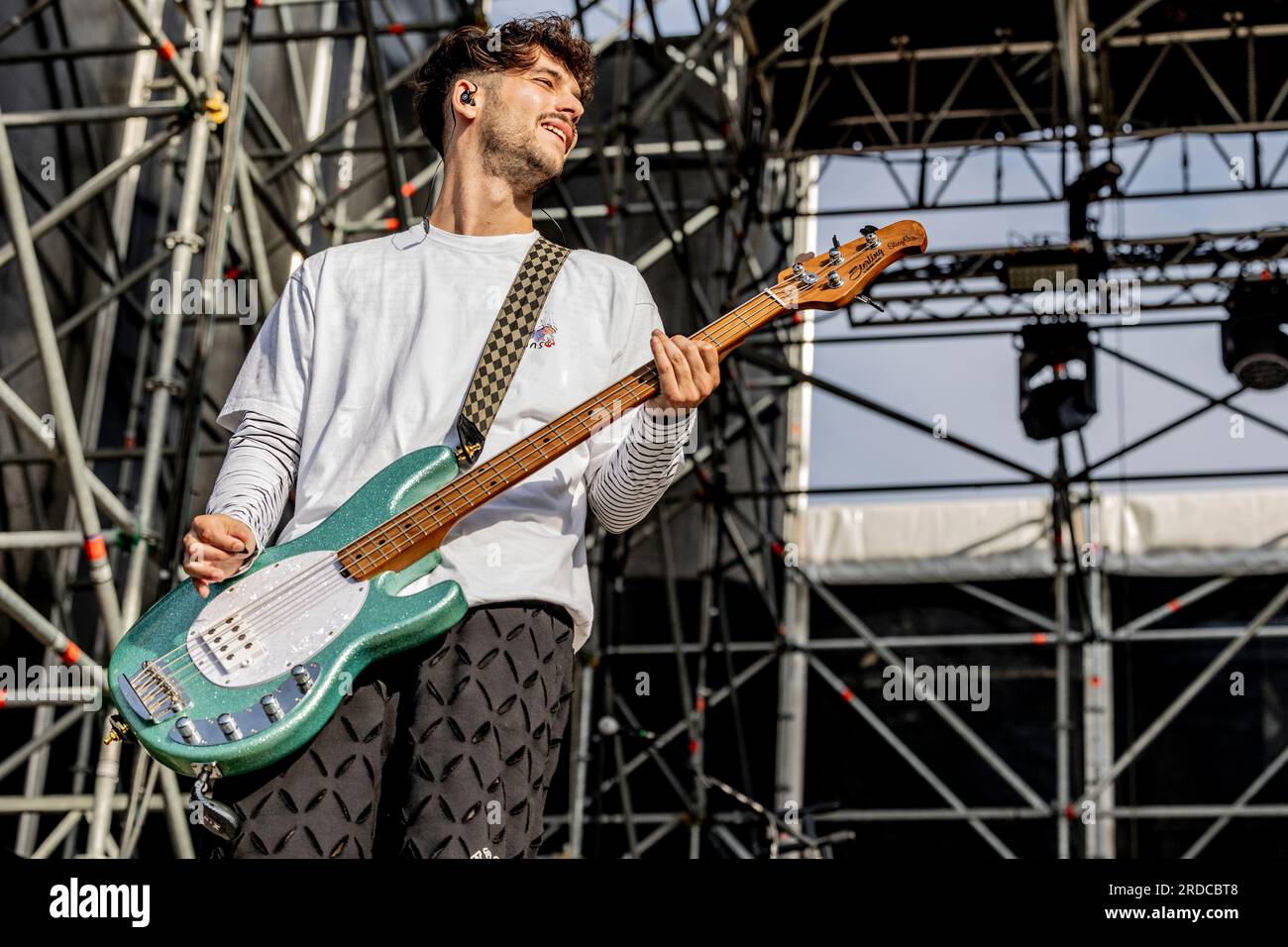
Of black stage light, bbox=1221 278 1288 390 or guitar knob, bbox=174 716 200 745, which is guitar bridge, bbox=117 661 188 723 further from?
black stage light, bbox=1221 278 1288 390

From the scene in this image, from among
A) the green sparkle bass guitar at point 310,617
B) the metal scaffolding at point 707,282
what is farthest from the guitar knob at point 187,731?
the metal scaffolding at point 707,282

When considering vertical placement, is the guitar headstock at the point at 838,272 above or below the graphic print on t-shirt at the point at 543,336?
above

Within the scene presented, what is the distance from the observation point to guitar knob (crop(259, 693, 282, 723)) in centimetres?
229

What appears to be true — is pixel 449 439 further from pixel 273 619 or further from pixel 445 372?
pixel 273 619

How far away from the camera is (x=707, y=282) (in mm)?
11438

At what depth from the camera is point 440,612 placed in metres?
2.34

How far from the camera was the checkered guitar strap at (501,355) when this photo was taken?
2.51 m

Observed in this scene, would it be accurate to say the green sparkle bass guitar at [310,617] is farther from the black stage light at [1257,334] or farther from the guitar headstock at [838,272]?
the black stage light at [1257,334]

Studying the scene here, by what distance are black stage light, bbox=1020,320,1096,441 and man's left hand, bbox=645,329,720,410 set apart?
740cm

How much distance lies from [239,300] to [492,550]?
5.23 meters

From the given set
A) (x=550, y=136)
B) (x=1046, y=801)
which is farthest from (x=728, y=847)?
(x=550, y=136)

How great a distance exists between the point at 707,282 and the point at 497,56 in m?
8.71

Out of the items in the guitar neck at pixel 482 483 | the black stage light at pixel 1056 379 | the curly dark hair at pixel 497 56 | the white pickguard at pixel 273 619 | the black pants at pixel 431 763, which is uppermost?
the black stage light at pixel 1056 379

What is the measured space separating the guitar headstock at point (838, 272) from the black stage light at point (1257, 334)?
22.2ft
